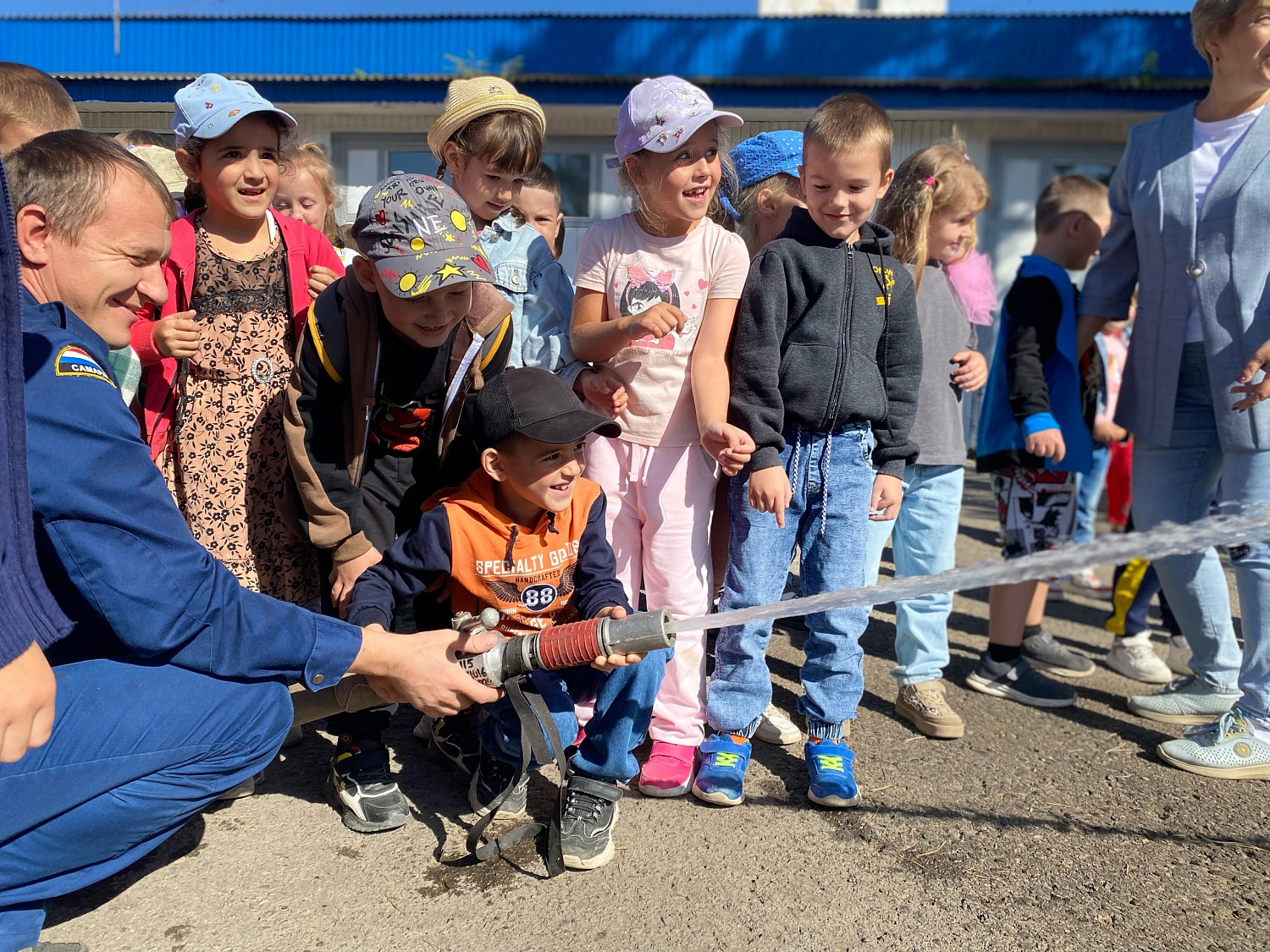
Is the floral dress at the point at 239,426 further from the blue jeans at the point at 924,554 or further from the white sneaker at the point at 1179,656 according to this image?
the white sneaker at the point at 1179,656

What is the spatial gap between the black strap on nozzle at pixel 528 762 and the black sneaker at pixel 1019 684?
2.04m

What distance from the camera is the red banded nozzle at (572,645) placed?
2.28 metres

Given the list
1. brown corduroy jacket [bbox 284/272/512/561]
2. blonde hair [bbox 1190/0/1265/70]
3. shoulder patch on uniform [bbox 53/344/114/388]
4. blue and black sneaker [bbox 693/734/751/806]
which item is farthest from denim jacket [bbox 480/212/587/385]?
blonde hair [bbox 1190/0/1265/70]

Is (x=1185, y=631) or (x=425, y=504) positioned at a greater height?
(x=425, y=504)

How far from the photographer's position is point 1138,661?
13.8 ft

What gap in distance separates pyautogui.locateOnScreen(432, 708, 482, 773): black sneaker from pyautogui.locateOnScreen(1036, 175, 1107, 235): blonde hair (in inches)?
118

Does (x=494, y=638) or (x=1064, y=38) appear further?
(x=1064, y=38)

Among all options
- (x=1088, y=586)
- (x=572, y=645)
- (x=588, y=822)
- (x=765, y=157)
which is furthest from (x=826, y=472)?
(x=1088, y=586)

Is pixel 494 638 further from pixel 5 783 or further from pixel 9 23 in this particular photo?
pixel 9 23

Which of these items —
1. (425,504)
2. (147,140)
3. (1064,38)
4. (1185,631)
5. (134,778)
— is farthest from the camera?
(1064,38)

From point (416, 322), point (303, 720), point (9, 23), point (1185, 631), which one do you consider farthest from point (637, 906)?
point (9, 23)

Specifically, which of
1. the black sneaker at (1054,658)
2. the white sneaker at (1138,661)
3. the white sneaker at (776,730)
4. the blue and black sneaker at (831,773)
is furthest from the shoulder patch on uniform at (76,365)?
the white sneaker at (1138,661)

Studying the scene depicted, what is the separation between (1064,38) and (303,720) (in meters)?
12.8

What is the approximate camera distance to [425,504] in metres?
2.82
